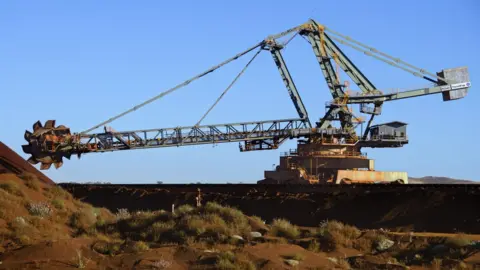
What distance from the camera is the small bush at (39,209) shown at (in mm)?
30108

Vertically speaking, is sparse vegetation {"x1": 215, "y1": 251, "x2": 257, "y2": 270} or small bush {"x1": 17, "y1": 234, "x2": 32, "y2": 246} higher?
small bush {"x1": 17, "y1": 234, "x2": 32, "y2": 246}

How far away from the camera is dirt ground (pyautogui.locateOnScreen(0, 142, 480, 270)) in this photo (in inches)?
753

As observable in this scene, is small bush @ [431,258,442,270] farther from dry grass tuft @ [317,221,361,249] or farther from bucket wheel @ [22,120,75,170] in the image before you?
bucket wheel @ [22,120,75,170]

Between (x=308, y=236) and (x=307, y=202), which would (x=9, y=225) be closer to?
(x=308, y=236)

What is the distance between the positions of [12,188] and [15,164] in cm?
1429

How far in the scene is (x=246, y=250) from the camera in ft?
64.9

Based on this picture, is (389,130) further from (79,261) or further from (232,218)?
(79,261)

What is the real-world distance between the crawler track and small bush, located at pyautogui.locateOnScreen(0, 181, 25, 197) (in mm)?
9170

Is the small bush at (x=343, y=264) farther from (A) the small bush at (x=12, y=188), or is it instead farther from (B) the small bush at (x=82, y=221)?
(A) the small bush at (x=12, y=188)

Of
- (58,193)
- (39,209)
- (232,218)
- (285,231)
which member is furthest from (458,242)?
(58,193)

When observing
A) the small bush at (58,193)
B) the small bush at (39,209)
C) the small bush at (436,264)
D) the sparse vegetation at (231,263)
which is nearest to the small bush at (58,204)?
the small bush at (39,209)

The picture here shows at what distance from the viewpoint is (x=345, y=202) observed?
111ft

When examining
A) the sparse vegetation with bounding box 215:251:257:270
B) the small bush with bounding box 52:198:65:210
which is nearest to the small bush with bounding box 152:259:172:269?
the sparse vegetation with bounding box 215:251:257:270

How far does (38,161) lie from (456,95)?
34.0m
